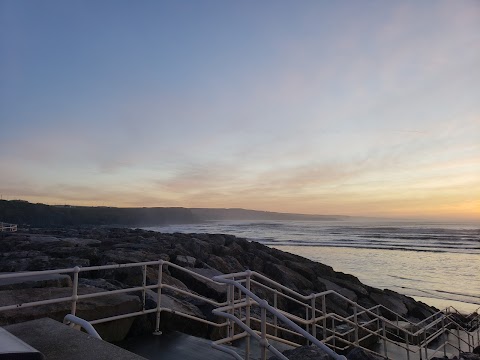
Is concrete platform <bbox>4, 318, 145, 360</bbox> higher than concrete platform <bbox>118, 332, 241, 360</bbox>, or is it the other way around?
concrete platform <bbox>4, 318, 145, 360</bbox>

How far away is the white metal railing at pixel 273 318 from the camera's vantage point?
381 centimetres

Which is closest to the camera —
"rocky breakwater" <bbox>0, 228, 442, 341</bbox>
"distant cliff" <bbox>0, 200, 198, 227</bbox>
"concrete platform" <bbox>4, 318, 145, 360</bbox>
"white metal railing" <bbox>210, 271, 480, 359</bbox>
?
"concrete platform" <bbox>4, 318, 145, 360</bbox>

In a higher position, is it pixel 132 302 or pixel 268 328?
pixel 132 302

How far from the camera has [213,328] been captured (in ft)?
20.4

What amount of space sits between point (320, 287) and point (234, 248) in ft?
16.6

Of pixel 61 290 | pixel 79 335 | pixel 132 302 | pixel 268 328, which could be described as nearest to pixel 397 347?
pixel 268 328

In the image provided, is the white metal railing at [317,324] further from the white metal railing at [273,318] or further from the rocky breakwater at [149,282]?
the rocky breakwater at [149,282]

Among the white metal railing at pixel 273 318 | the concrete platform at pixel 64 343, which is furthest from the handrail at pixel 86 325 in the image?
the white metal railing at pixel 273 318

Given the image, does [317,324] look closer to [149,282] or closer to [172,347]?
[149,282]

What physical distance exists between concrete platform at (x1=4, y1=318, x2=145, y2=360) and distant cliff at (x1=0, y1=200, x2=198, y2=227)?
6469cm

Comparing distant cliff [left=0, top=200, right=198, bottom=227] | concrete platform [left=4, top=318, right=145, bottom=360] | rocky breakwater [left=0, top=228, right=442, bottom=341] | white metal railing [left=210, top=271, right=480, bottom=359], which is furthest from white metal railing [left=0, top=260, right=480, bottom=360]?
distant cliff [left=0, top=200, right=198, bottom=227]

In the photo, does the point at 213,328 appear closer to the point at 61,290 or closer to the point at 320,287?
the point at 61,290

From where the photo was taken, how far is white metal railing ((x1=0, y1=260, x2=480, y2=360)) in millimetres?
3809

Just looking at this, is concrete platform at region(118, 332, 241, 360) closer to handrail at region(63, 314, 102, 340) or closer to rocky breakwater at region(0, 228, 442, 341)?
rocky breakwater at region(0, 228, 442, 341)
